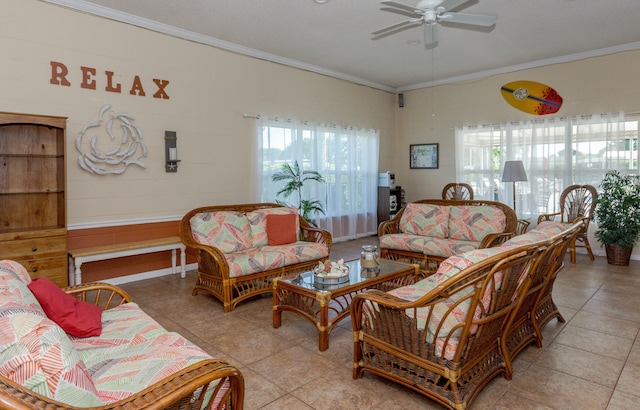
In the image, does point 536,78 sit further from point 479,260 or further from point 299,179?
point 479,260

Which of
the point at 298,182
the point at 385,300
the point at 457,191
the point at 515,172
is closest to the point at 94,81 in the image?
the point at 298,182

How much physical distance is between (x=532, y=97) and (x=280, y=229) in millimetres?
4739

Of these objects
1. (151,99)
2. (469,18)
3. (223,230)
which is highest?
(469,18)

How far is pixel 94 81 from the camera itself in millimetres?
4266

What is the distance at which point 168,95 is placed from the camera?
15.9 ft

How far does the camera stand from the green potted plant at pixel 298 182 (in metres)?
5.88

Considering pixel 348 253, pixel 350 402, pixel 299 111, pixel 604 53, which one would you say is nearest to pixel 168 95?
pixel 299 111

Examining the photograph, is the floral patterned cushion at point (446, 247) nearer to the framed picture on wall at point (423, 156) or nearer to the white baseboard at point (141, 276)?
the white baseboard at point (141, 276)

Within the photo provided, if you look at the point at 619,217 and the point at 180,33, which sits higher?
the point at 180,33

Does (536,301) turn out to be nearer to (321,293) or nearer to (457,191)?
(321,293)

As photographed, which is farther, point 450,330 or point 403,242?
point 403,242

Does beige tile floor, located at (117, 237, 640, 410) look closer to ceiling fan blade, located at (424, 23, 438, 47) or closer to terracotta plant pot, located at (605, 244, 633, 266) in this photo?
terracotta plant pot, located at (605, 244, 633, 266)

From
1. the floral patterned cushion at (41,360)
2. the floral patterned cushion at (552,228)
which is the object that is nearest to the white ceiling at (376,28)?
the floral patterned cushion at (552,228)

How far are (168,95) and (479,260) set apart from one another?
166 inches
